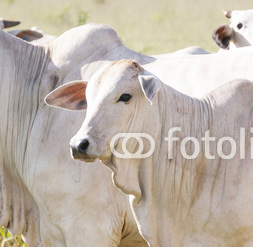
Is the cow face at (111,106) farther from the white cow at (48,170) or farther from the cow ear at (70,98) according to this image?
the white cow at (48,170)

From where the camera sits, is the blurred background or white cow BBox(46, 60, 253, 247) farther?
the blurred background

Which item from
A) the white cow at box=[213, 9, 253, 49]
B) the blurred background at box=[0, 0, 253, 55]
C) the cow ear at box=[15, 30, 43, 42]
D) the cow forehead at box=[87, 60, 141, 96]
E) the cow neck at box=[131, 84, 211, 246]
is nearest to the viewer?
the cow forehead at box=[87, 60, 141, 96]

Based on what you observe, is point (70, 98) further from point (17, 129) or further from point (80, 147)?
point (17, 129)

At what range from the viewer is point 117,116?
4254 mm

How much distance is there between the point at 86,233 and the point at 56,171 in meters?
0.39

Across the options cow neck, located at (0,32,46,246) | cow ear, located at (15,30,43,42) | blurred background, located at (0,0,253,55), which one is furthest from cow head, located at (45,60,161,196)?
blurred background, located at (0,0,253,55)

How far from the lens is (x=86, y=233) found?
5125mm

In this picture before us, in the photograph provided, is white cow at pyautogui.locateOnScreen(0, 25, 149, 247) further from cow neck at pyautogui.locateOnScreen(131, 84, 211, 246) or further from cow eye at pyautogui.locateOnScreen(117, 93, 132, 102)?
cow eye at pyautogui.locateOnScreen(117, 93, 132, 102)

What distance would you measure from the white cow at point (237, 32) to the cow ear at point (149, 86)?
4167 mm

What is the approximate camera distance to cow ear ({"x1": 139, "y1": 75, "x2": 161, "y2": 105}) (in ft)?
13.7

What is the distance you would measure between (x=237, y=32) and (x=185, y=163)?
416 centimetres

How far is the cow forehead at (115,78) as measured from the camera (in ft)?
14.0

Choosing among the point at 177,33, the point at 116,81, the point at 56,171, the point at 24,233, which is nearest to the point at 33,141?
the point at 56,171

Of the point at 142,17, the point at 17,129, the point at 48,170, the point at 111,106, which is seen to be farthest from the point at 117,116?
the point at 142,17
